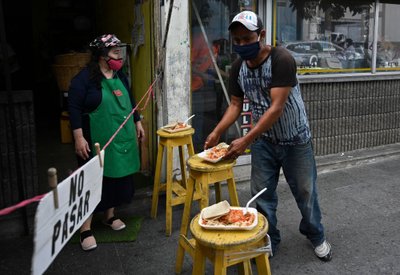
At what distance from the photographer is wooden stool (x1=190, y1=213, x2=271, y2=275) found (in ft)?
7.41

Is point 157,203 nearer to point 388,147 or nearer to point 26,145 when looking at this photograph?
point 26,145

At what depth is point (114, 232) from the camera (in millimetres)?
3859

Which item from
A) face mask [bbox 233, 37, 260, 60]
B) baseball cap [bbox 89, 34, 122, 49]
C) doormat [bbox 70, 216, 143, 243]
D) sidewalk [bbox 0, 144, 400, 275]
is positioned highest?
baseball cap [bbox 89, 34, 122, 49]

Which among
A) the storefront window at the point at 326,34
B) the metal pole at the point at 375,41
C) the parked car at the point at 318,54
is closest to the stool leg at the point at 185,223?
the storefront window at the point at 326,34

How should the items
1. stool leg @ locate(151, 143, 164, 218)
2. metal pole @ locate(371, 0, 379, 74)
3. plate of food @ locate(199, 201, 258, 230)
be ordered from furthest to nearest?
metal pole @ locate(371, 0, 379, 74) → stool leg @ locate(151, 143, 164, 218) → plate of food @ locate(199, 201, 258, 230)

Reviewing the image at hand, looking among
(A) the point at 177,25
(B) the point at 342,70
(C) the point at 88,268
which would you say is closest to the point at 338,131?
(B) the point at 342,70

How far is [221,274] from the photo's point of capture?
7.55 feet

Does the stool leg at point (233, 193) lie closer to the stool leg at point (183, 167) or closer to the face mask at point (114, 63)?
the stool leg at point (183, 167)

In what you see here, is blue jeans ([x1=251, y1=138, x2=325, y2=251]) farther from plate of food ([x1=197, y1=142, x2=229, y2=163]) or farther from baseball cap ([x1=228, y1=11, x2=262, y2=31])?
baseball cap ([x1=228, y1=11, x2=262, y2=31])

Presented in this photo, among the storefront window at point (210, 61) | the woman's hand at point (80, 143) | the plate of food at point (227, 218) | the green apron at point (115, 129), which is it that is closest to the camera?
the plate of food at point (227, 218)

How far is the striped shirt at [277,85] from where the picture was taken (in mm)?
2795

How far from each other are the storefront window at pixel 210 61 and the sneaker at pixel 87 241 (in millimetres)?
1899

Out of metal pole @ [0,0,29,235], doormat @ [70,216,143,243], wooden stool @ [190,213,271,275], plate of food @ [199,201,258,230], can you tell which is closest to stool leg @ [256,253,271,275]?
wooden stool @ [190,213,271,275]

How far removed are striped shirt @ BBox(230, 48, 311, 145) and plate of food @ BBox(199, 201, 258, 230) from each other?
77 cm
